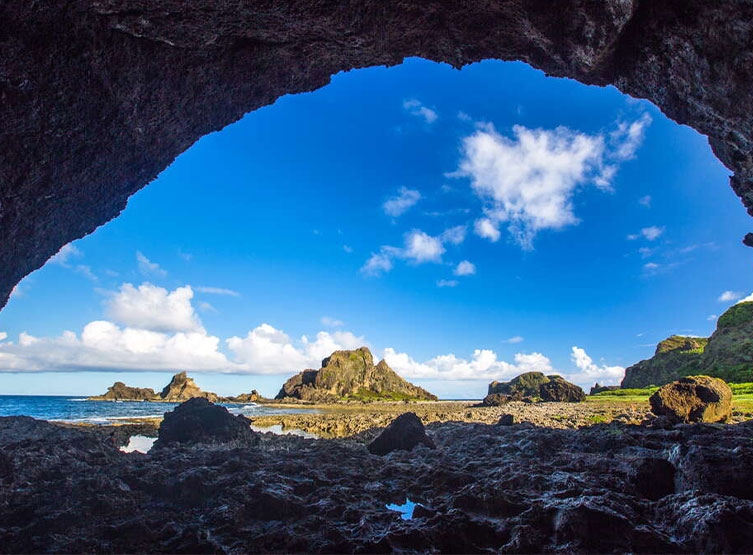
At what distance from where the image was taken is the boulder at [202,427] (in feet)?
60.7

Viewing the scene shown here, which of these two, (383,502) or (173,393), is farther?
(173,393)

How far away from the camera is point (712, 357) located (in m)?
65.2

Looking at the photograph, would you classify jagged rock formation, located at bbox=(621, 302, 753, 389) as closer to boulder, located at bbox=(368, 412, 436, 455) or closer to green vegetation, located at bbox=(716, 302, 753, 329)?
green vegetation, located at bbox=(716, 302, 753, 329)

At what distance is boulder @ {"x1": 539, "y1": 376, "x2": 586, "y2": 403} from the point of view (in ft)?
195

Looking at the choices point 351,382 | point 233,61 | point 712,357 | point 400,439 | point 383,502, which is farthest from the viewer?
point 351,382

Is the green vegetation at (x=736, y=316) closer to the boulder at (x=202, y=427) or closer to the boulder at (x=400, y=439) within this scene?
the boulder at (x=400, y=439)

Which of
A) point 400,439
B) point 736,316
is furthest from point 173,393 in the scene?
point 736,316

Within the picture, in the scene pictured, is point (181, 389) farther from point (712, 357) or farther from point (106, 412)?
point (712, 357)

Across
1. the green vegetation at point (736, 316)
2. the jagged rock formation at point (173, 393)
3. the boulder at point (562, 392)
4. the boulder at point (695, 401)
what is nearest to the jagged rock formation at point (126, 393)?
the jagged rock formation at point (173, 393)

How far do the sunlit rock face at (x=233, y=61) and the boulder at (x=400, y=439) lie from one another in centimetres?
1504

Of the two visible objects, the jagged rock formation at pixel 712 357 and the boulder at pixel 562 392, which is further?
the boulder at pixel 562 392

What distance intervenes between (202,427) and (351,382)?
370 feet

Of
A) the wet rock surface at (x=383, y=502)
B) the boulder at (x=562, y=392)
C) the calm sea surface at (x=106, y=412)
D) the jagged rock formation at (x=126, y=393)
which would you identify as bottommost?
the jagged rock formation at (x=126, y=393)

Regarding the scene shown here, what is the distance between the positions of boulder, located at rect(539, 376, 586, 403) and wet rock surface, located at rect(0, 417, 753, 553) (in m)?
54.0
